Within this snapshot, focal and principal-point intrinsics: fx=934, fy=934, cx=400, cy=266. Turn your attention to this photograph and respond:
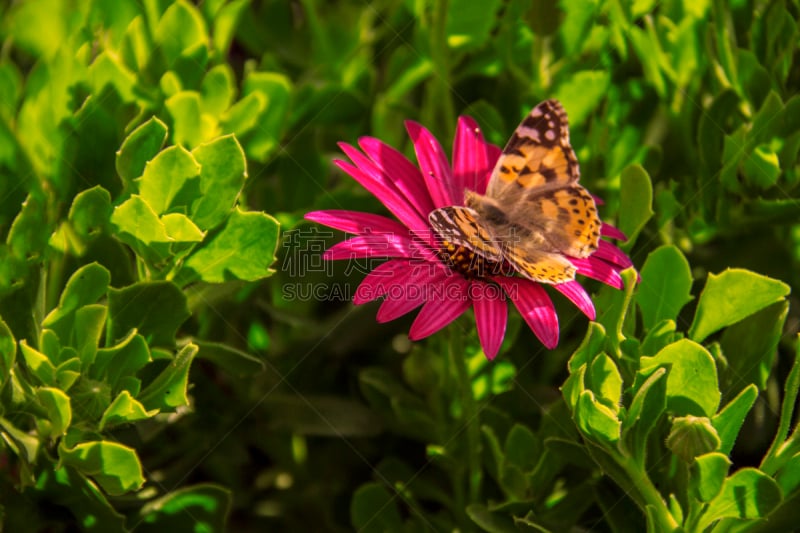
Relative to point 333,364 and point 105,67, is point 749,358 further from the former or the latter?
point 105,67

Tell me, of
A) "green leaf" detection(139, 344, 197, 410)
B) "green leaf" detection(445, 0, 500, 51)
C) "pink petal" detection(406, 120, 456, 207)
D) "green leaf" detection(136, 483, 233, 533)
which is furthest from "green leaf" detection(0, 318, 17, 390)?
"green leaf" detection(445, 0, 500, 51)

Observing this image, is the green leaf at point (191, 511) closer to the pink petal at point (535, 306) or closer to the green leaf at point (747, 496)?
the pink petal at point (535, 306)

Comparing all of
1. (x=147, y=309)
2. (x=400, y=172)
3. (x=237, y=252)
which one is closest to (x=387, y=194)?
(x=400, y=172)

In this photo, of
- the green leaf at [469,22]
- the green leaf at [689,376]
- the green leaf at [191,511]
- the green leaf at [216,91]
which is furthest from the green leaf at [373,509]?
the green leaf at [469,22]

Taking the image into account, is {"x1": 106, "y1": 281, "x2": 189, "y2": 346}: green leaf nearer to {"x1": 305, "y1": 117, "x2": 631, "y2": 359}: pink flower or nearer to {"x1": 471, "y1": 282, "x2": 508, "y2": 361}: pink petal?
{"x1": 305, "y1": 117, "x2": 631, "y2": 359}: pink flower

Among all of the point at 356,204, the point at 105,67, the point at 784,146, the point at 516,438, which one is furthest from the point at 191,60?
the point at 784,146

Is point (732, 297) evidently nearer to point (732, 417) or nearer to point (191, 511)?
point (732, 417)
